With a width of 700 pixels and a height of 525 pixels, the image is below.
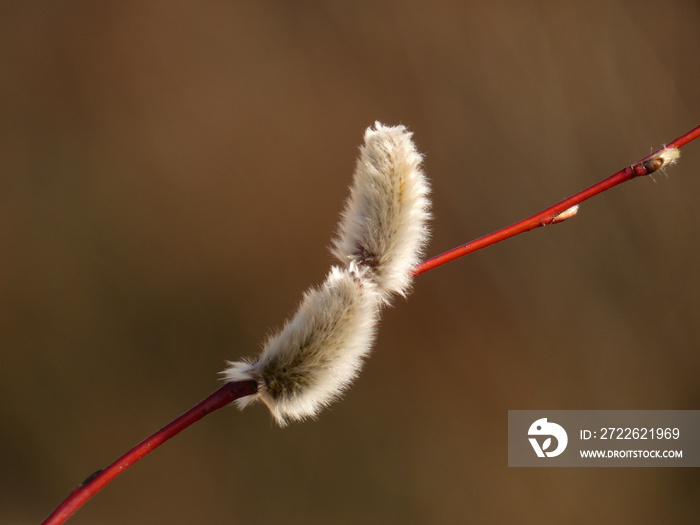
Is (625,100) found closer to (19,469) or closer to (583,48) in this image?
(583,48)

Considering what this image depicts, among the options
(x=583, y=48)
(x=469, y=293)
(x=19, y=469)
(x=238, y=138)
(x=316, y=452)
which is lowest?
(x=19, y=469)

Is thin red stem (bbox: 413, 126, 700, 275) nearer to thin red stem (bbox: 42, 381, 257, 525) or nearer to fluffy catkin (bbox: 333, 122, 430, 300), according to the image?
fluffy catkin (bbox: 333, 122, 430, 300)

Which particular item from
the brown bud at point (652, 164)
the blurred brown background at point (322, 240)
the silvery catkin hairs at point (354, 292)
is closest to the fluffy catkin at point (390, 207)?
the silvery catkin hairs at point (354, 292)

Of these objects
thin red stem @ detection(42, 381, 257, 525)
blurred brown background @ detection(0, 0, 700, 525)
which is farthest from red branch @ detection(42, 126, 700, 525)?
blurred brown background @ detection(0, 0, 700, 525)

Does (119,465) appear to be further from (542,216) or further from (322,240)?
(322,240)

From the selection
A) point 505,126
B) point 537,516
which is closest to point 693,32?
point 505,126

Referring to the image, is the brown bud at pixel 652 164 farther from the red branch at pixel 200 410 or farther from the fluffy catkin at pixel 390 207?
the fluffy catkin at pixel 390 207

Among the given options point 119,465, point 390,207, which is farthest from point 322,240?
point 119,465
